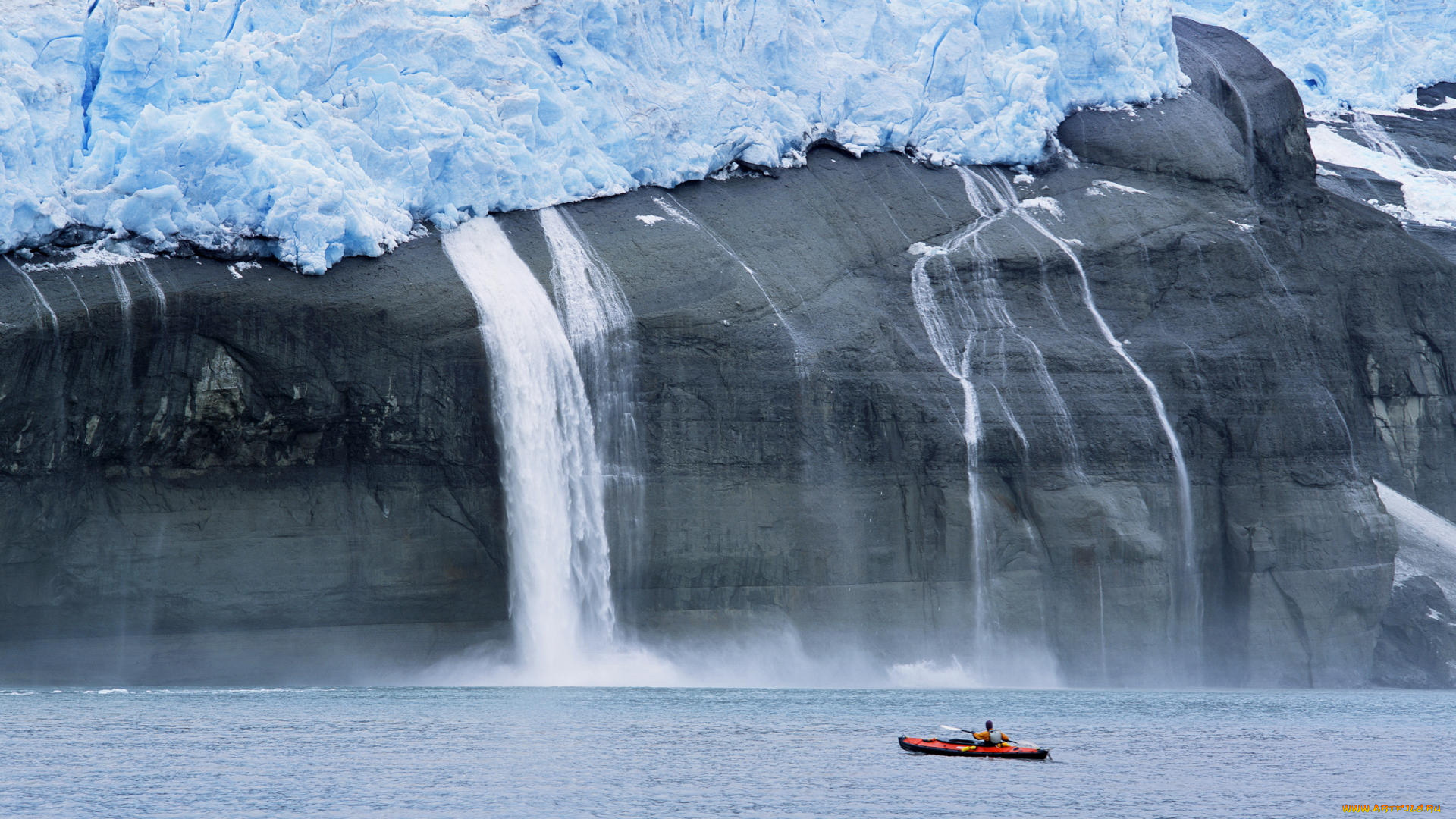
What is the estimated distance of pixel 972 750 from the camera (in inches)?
993

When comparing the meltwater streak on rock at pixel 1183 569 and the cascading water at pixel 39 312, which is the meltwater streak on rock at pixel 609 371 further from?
the meltwater streak on rock at pixel 1183 569

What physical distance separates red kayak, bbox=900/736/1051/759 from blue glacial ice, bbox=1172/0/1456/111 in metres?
36.8

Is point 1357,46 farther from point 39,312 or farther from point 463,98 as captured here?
point 39,312

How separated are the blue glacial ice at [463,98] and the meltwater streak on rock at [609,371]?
86.9 inches

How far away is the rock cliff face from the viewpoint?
33.0 m

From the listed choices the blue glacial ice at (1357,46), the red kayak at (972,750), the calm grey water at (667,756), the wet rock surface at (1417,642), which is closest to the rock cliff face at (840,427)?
the wet rock surface at (1417,642)

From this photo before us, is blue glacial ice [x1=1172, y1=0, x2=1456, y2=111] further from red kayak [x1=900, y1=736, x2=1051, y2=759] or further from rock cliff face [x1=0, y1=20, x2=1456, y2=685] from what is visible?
red kayak [x1=900, y1=736, x2=1051, y2=759]

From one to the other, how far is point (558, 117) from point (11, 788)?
22319 millimetres

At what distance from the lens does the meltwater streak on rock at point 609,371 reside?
3572 cm

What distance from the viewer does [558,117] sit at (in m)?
38.7

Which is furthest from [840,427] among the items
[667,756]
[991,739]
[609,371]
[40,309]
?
[40,309]

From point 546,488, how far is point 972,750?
42.7ft

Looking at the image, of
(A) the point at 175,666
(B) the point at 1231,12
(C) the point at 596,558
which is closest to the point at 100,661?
(A) the point at 175,666

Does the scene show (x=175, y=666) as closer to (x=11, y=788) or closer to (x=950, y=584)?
(x=11, y=788)
